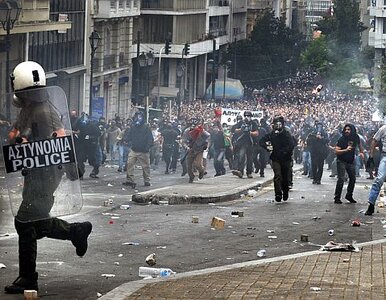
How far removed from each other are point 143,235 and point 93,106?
35822 mm

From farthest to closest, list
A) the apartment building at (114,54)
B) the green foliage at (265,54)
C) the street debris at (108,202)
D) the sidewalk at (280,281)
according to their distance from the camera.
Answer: the green foliage at (265,54) → the apartment building at (114,54) → the street debris at (108,202) → the sidewalk at (280,281)

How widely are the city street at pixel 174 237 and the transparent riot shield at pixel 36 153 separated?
26.8 inches

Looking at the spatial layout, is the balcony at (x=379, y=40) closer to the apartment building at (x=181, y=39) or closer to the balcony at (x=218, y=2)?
the apartment building at (x=181, y=39)

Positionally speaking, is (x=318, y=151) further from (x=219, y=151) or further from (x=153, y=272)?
(x=153, y=272)

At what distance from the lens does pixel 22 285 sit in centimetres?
1035

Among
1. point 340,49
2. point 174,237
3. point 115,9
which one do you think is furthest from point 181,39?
point 174,237

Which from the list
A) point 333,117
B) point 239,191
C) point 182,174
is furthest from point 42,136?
point 333,117

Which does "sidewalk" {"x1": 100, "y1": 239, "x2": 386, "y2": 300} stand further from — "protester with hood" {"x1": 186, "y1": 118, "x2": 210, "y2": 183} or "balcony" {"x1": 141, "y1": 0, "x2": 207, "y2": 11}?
"balcony" {"x1": 141, "y1": 0, "x2": 207, "y2": 11}

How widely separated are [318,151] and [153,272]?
17674mm

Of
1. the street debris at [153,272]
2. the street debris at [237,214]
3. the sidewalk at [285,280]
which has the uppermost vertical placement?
the sidewalk at [285,280]

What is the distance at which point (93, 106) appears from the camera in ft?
165

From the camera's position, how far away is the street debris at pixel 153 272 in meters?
11.5

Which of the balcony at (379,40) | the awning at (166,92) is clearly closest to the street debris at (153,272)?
the awning at (166,92)

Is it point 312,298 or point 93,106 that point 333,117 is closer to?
point 93,106
